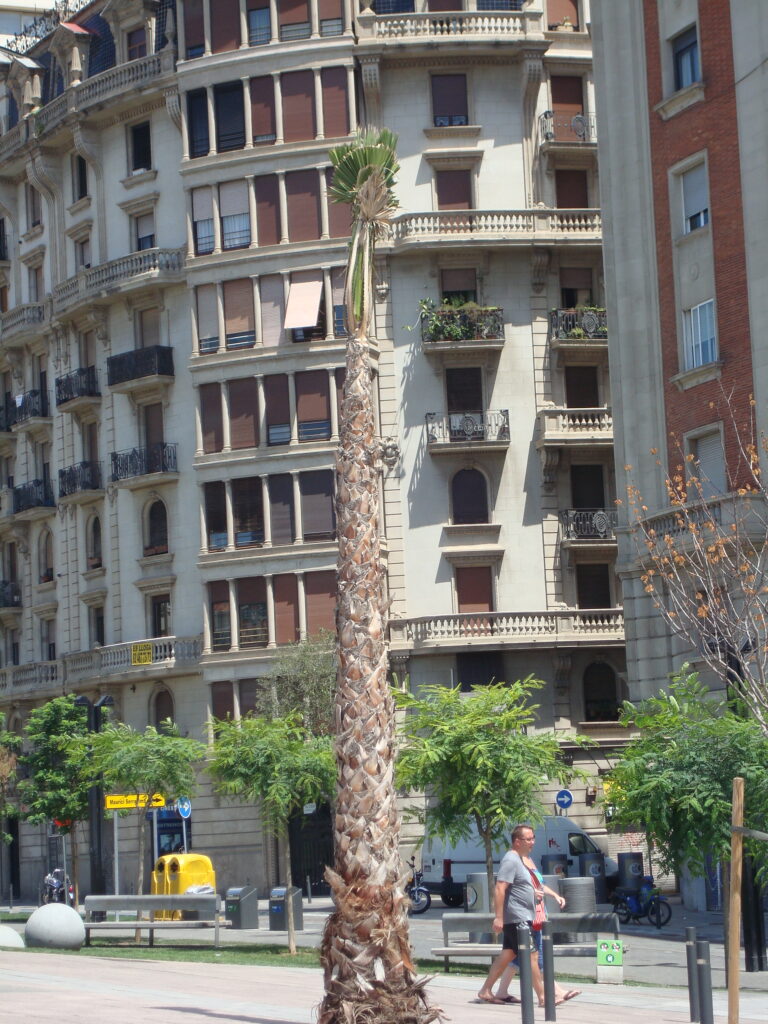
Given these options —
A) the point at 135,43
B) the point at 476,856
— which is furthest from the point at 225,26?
the point at 476,856

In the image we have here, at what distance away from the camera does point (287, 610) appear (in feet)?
158

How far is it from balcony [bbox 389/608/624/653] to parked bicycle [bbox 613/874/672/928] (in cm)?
1300

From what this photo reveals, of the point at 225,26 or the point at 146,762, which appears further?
the point at 225,26

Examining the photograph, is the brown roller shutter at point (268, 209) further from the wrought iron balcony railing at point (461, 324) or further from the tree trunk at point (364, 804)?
the tree trunk at point (364, 804)

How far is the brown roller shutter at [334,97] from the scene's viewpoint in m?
49.0

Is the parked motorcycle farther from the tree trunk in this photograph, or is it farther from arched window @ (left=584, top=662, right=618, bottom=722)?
the tree trunk

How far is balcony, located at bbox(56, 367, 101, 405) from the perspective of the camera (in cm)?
5422

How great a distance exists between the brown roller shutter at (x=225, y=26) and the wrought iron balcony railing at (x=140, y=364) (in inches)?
367

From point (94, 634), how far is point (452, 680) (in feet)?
45.7

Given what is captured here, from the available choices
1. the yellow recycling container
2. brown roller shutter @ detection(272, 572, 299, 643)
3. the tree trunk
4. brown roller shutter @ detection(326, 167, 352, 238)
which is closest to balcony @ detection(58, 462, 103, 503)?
brown roller shutter @ detection(272, 572, 299, 643)

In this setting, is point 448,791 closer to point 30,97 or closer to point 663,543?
point 663,543

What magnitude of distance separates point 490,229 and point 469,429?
586cm

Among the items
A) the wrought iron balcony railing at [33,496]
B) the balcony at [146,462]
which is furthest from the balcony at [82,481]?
the wrought iron balcony railing at [33,496]

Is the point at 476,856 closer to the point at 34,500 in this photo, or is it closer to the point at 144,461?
the point at 144,461
